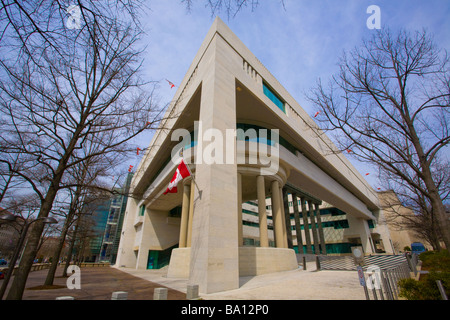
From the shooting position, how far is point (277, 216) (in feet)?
63.1

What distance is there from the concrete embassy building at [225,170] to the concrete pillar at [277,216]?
92mm

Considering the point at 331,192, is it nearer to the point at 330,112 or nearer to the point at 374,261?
the point at 374,261

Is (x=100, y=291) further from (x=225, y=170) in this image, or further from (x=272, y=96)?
(x=272, y=96)

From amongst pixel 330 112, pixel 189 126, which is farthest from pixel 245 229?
pixel 330 112

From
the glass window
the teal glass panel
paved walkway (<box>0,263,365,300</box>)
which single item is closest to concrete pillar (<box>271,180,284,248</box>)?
paved walkway (<box>0,263,365,300</box>)

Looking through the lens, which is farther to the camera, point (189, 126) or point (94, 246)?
point (94, 246)

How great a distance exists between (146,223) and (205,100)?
26068mm

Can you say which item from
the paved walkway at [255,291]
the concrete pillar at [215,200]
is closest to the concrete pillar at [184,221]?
the paved walkway at [255,291]

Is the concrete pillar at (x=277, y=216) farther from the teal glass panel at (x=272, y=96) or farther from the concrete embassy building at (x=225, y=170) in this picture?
the teal glass panel at (x=272, y=96)

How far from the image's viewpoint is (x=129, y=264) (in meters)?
35.1

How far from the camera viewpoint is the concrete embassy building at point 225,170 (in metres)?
10.4

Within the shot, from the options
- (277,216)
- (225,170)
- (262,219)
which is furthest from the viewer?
(277,216)

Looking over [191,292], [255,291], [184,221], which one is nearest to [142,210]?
[184,221]

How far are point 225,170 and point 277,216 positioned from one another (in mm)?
10244
